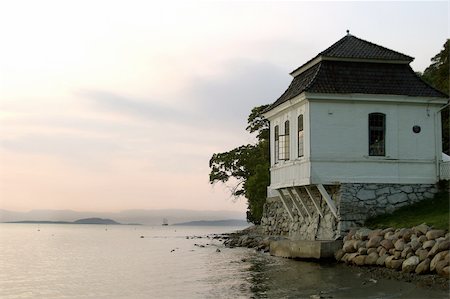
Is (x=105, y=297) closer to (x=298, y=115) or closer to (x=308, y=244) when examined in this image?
(x=308, y=244)

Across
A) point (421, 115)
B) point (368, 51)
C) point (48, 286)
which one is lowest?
point (48, 286)

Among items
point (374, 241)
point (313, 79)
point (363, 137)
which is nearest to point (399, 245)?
point (374, 241)

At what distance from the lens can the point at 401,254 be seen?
2012cm

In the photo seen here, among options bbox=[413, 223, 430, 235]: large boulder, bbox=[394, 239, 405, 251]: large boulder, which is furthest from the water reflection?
bbox=[413, 223, 430, 235]: large boulder

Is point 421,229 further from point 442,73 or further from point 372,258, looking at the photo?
point 442,73

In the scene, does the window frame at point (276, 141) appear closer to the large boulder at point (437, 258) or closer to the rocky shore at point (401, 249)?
the rocky shore at point (401, 249)

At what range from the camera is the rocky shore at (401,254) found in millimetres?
18062

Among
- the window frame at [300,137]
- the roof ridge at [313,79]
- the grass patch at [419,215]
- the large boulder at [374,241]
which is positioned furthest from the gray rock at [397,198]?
the roof ridge at [313,79]

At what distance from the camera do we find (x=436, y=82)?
134 ft

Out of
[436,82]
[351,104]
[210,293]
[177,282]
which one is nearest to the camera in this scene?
[210,293]

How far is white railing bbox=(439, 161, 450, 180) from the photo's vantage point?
2659 centimetres

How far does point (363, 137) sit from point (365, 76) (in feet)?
9.03

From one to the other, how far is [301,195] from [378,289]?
1201 cm

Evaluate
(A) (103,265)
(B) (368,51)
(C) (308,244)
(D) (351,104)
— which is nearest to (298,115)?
(D) (351,104)
